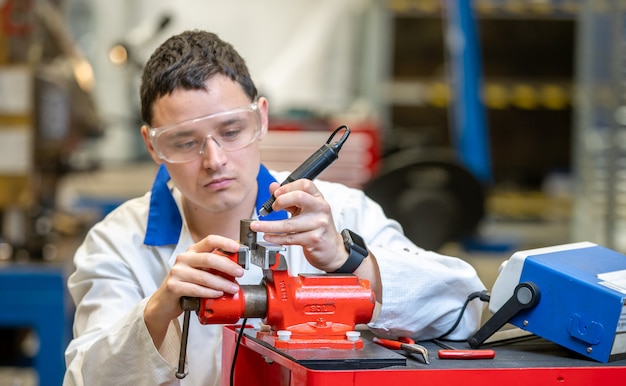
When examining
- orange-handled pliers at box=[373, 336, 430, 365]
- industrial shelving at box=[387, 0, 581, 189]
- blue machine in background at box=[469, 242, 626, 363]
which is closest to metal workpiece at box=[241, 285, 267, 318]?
orange-handled pliers at box=[373, 336, 430, 365]

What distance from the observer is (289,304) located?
1.41 m

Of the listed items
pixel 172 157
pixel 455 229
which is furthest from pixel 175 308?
pixel 455 229

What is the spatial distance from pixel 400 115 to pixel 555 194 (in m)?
1.33

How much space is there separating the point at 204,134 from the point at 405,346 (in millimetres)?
534

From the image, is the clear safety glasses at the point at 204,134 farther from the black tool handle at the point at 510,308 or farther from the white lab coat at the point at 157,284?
the black tool handle at the point at 510,308

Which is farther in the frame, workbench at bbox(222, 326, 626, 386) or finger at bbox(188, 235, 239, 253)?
finger at bbox(188, 235, 239, 253)

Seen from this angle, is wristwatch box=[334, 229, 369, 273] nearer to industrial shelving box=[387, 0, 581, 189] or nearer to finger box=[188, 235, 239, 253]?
finger box=[188, 235, 239, 253]

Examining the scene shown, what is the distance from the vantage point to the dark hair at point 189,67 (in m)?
1.73

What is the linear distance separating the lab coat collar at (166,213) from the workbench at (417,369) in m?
0.40

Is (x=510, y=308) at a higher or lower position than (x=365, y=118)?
lower

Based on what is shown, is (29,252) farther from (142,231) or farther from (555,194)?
(555,194)

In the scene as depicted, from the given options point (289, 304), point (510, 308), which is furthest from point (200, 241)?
point (510, 308)

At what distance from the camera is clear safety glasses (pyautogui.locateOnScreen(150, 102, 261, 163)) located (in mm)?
1706

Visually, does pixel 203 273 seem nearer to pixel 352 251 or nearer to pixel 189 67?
pixel 352 251
